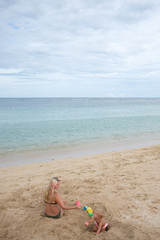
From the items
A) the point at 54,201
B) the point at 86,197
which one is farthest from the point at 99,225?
the point at 86,197

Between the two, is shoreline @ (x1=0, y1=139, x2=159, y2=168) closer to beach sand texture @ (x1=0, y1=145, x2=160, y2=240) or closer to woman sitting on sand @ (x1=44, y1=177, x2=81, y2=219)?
beach sand texture @ (x1=0, y1=145, x2=160, y2=240)

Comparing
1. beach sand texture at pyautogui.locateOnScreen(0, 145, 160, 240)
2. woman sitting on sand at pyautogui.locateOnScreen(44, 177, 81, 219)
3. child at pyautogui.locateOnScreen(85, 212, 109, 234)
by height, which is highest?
woman sitting on sand at pyautogui.locateOnScreen(44, 177, 81, 219)

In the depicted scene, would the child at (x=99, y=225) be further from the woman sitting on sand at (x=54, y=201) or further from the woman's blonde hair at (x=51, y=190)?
the woman's blonde hair at (x=51, y=190)

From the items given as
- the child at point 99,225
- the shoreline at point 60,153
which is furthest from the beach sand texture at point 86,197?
the shoreline at point 60,153

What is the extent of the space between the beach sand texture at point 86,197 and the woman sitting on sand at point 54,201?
158 millimetres

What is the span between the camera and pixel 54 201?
15.3 ft

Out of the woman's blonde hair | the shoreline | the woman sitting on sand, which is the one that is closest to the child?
the woman sitting on sand

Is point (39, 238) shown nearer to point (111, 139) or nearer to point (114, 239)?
point (114, 239)

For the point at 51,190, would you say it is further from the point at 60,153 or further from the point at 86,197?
the point at 60,153

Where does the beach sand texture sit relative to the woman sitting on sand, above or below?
below

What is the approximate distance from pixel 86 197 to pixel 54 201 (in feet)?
4.67

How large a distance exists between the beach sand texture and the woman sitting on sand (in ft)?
0.52

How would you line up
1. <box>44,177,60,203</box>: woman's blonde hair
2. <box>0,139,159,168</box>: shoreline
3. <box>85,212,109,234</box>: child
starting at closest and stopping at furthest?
<box>85,212,109,234</box>: child < <box>44,177,60,203</box>: woman's blonde hair < <box>0,139,159,168</box>: shoreline

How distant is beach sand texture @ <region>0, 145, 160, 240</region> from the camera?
13.8 ft
